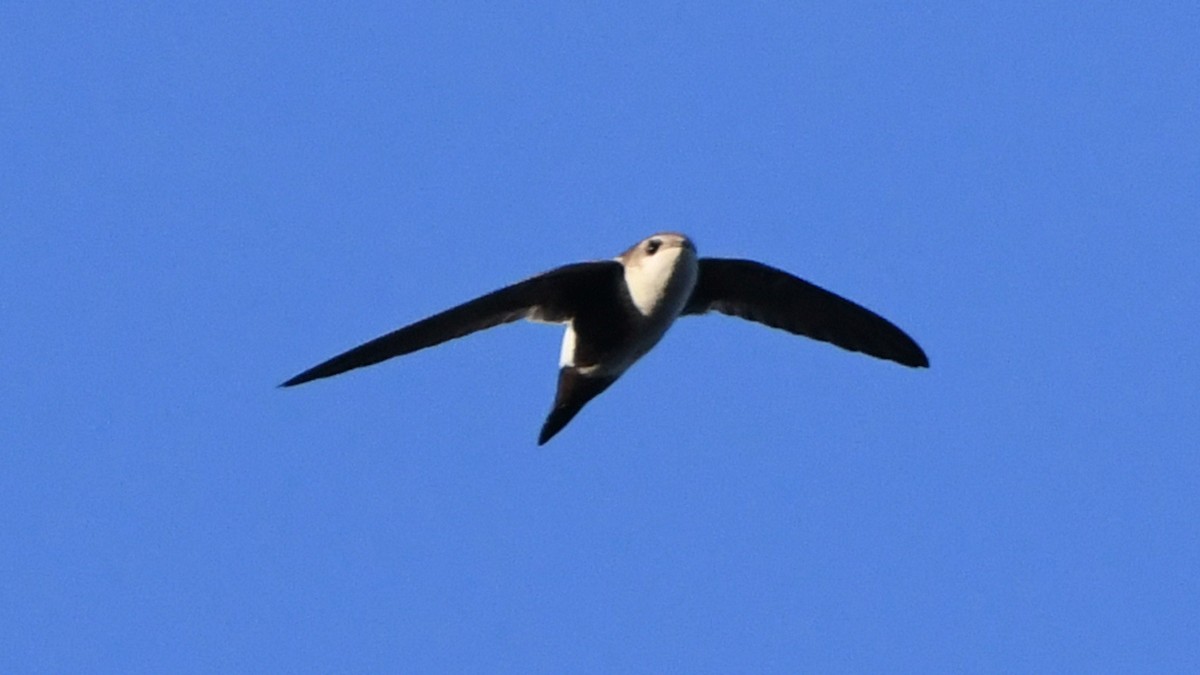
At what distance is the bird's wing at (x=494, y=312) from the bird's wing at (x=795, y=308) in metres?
0.75

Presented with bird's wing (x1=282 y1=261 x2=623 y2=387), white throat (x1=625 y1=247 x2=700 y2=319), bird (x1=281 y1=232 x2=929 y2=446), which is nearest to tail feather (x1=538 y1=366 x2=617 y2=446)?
bird (x1=281 y1=232 x2=929 y2=446)

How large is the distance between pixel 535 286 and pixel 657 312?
62cm

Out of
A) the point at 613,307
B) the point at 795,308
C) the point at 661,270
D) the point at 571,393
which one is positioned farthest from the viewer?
the point at 795,308

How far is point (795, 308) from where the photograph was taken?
41.5 feet

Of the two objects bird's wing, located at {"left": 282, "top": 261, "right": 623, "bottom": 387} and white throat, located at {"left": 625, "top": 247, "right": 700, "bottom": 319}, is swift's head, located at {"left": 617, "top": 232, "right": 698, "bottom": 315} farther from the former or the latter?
bird's wing, located at {"left": 282, "top": 261, "right": 623, "bottom": 387}

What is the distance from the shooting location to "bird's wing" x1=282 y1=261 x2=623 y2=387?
11.4m

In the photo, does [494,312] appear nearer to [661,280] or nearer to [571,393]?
[571,393]

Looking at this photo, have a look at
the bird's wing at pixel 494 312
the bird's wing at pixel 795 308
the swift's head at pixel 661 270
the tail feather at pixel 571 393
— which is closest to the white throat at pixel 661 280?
the swift's head at pixel 661 270

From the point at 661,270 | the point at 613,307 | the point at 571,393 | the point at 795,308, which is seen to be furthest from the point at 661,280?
the point at 795,308

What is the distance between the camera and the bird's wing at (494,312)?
11.4m

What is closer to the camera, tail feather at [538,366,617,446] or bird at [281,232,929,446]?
bird at [281,232,929,446]

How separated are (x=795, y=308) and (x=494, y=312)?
1.73 meters

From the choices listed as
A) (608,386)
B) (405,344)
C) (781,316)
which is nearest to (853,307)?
(781,316)

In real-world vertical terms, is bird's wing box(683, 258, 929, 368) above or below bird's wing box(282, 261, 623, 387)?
above
